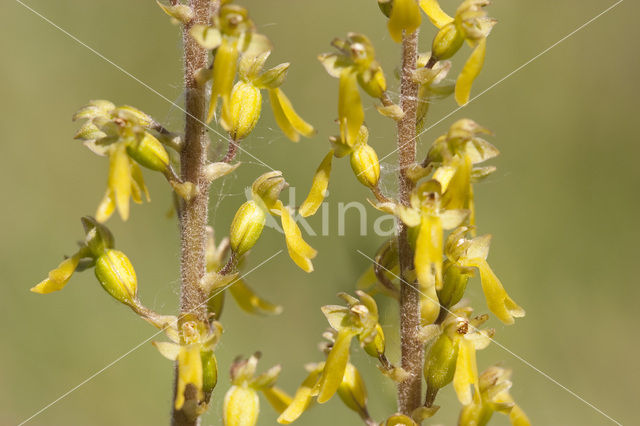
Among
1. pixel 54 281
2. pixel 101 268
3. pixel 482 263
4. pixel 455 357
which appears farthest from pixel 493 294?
pixel 54 281

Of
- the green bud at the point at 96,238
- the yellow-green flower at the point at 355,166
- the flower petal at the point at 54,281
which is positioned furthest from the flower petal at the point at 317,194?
the flower petal at the point at 54,281

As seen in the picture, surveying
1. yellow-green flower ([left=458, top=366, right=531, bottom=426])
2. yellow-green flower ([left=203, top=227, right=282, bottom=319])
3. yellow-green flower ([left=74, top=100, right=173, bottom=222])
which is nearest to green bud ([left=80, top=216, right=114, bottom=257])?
yellow-green flower ([left=74, top=100, right=173, bottom=222])

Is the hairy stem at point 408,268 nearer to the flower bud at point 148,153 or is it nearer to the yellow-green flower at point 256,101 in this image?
the yellow-green flower at point 256,101

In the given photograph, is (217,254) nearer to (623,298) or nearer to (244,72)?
(244,72)

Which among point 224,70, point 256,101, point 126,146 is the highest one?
point 224,70

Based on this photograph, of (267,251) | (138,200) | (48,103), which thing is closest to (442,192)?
(138,200)

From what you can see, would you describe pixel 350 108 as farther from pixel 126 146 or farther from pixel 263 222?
pixel 126 146
